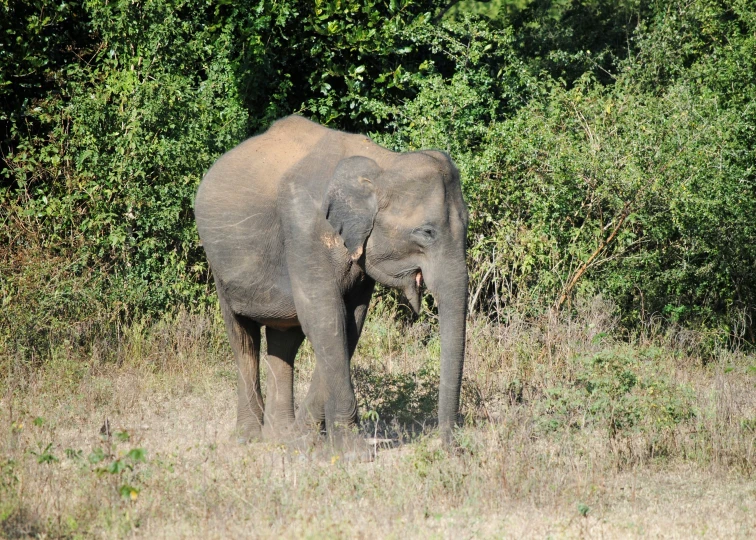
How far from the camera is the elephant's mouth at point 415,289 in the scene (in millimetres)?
7586

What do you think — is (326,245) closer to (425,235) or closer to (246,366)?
(425,235)

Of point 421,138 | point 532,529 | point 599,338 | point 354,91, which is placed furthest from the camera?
point 354,91

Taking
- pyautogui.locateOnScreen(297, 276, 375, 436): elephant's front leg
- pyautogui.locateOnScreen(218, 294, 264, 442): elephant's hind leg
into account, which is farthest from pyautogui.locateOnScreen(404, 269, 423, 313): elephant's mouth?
pyautogui.locateOnScreen(218, 294, 264, 442): elephant's hind leg

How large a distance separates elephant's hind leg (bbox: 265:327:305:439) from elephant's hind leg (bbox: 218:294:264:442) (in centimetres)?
16

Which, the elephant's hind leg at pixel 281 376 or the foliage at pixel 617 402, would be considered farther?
the elephant's hind leg at pixel 281 376

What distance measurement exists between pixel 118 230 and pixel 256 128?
9.09 ft

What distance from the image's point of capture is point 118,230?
11.6m

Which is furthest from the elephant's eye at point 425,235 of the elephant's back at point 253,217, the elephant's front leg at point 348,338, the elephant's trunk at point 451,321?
the elephant's back at point 253,217

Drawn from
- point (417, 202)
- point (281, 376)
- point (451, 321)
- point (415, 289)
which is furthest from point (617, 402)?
point (281, 376)

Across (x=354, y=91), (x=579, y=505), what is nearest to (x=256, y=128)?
(x=354, y=91)

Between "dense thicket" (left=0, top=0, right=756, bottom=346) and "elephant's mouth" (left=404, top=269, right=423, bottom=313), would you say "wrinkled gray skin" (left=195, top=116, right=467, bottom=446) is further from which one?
"dense thicket" (left=0, top=0, right=756, bottom=346)

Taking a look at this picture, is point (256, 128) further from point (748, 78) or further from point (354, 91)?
point (748, 78)

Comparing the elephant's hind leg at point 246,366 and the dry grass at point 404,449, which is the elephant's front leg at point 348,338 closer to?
the dry grass at point 404,449

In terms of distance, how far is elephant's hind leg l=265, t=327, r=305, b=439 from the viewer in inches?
343
